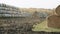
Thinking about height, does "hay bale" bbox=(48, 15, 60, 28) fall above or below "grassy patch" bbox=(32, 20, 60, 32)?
above

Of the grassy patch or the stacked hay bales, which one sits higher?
the stacked hay bales

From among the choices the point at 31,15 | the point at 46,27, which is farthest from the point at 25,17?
the point at 46,27

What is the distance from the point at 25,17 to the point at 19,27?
103 millimetres

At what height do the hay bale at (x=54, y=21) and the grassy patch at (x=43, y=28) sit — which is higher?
the hay bale at (x=54, y=21)

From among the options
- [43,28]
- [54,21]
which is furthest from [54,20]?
[43,28]

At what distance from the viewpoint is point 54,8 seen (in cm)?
126

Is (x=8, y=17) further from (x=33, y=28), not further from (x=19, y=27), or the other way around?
(x=33, y=28)

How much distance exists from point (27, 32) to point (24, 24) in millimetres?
78

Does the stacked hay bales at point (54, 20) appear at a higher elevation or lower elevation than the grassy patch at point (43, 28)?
higher

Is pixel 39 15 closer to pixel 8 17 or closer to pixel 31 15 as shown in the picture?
pixel 31 15

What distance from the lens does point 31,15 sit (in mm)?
1275

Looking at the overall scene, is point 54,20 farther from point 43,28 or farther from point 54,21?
point 43,28

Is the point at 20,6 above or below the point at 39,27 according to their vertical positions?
above

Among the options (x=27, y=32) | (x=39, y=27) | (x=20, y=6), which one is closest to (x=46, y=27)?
(x=39, y=27)
